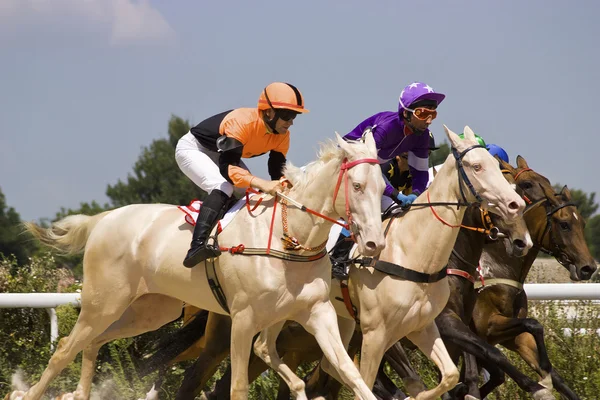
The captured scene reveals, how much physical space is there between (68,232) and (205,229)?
1707 millimetres

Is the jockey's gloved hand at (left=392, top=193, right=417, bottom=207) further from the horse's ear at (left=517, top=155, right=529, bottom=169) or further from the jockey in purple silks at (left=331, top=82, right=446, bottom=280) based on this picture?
the horse's ear at (left=517, top=155, right=529, bottom=169)

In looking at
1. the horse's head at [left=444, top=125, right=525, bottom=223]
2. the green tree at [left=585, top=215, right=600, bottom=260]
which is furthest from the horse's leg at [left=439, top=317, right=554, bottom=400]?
the green tree at [left=585, top=215, right=600, bottom=260]

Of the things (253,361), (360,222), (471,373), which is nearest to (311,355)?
(253,361)

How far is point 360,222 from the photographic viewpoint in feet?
18.6

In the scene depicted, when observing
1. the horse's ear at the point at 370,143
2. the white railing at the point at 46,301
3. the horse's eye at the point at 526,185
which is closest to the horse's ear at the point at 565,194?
the horse's eye at the point at 526,185

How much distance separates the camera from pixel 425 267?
6.41 meters

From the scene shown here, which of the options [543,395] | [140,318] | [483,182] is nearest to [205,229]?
[140,318]

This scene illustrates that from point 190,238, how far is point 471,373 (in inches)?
93.6

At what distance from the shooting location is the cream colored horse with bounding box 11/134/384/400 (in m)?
5.80

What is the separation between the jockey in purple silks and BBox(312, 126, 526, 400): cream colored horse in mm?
246

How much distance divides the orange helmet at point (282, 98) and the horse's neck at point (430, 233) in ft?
3.50

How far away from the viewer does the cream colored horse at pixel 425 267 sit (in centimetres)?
631

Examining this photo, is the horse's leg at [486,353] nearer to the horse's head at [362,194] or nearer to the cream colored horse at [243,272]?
the cream colored horse at [243,272]

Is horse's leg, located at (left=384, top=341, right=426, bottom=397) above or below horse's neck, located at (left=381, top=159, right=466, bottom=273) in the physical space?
below
